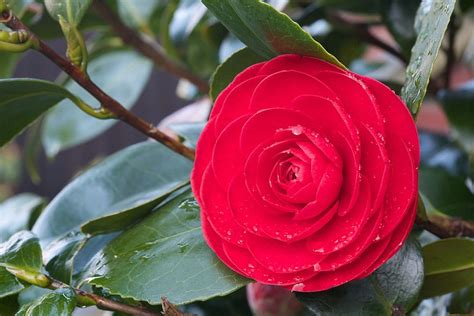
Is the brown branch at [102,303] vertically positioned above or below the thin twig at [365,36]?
above

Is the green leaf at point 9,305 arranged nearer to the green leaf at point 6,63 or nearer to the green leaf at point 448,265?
the green leaf at point 448,265

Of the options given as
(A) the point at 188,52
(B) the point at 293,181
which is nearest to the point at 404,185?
(B) the point at 293,181

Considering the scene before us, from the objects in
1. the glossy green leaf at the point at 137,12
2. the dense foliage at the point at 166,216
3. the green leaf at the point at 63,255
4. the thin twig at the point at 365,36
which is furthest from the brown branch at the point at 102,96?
the glossy green leaf at the point at 137,12

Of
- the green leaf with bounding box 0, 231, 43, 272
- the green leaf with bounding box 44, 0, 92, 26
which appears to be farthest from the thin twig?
the green leaf with bounding box 0, 231, 43, 272

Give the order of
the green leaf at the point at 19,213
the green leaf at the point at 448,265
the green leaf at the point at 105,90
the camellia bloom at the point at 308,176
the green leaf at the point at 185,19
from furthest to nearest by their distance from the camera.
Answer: the green leaf at the point at 105,90, the green leaf at the point at 185,19, the green leaf at the point at 19,213, the green leaf at the point at 448,265, the camellia bloom at the point at 308,176

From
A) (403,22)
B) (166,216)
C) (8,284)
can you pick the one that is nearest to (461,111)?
(403,22)

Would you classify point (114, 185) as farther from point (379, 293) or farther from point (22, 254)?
point (379, 293)

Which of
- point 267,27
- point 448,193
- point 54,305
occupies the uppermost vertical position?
point 267,27
